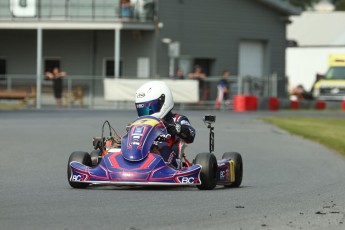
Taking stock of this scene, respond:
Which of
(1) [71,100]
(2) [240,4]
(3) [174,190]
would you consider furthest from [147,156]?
(2) [240,4]

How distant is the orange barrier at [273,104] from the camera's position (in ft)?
129

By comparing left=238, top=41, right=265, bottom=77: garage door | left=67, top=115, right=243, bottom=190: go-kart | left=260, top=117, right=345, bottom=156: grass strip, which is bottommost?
left=260, top=117, right=345, bottom=156: grass strip

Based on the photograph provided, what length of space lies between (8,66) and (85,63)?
3.55 m

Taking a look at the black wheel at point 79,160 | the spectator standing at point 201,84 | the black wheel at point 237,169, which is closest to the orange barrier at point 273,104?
the spectator standing at point 201,84

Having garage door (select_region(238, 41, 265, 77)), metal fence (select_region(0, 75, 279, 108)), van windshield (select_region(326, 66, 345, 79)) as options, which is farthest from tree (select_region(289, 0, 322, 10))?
metal fence (select_region(0, 75, 279, 108))

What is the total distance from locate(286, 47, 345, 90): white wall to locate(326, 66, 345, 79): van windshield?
5.67m

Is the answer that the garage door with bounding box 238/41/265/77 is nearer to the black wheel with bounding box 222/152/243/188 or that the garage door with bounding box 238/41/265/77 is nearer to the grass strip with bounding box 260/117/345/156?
the grass strip with bounding box 260/117/345/156

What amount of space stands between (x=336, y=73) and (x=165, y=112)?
1412 inches

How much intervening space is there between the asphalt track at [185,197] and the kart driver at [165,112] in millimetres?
598

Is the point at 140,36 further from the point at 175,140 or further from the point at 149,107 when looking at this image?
the point at 175,140

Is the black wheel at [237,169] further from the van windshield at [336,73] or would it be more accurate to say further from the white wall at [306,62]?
the white wall at [306,62]

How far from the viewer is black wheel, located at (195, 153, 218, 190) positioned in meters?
10.9

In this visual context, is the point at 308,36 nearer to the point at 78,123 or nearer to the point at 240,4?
the point at 240,4

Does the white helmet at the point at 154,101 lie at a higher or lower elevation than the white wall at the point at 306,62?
lower
